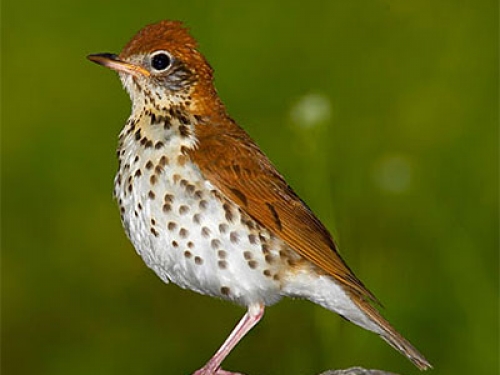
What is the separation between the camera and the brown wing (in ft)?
19.7

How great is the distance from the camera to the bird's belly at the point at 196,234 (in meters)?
5.92

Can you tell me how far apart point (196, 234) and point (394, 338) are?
2.63ft

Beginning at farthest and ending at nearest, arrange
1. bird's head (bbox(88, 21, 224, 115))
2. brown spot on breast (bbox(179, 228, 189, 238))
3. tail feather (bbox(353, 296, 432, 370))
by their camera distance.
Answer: tail feather (bbox(353, 296, 432, 370)) → bird's head (bbox(88, 21, 224, 115)) → brown spot on breast (bbox(179, 228, 189, 238))

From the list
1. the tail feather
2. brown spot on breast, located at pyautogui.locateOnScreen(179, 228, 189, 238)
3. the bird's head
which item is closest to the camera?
brown spot on breast, located at pyautogui.locateOnScreen(179, 228, 189, 238)

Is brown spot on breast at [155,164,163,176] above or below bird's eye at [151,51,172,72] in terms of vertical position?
below

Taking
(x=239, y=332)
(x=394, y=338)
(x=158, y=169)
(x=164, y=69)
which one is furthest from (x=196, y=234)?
(x=394, y=338)

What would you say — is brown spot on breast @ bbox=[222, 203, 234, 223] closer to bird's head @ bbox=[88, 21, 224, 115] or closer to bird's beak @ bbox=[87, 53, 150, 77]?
bird's head @ bbox=[88, 21, 224, 115]

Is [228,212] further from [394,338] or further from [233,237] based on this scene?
[394,338]

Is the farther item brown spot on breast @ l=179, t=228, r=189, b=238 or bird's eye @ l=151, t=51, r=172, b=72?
bird's eye @ l=151, t=51, r=172, b=72

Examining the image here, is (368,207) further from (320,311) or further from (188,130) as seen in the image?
(188,130)

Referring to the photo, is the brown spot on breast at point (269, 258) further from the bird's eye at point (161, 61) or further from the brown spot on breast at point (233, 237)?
the bird's eye at point (161, 61)

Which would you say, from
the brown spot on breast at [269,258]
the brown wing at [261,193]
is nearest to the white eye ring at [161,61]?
the brown wing at [261,193]

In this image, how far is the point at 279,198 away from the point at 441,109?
3.73 meters

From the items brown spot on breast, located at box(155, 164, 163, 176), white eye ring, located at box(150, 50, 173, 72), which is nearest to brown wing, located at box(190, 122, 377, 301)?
brown spot on breast, located at box(155, 164, 163, 176)
